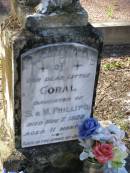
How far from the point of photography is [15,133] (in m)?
3.63

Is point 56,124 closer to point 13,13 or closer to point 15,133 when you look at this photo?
point 15,133

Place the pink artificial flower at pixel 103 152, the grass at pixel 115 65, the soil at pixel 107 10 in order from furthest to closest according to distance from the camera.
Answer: the soil at pixel 107 10, the grass at pixel 115 65, the pink artificial flower at pixel 103 152

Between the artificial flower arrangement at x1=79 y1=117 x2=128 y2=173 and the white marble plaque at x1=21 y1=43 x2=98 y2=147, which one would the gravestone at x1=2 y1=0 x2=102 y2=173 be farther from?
the artificial flower arrangement at x1=79 y1=117 x2=128 y2=173

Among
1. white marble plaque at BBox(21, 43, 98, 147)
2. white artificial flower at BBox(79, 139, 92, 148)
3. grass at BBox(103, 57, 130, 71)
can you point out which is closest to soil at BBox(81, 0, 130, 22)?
grass at BBox(103, 57, 130, 71)

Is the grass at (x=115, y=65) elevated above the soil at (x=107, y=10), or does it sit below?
below

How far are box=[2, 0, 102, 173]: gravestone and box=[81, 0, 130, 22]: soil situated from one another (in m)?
3.63

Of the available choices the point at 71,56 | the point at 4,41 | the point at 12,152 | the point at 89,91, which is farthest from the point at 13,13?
the point at 12,152

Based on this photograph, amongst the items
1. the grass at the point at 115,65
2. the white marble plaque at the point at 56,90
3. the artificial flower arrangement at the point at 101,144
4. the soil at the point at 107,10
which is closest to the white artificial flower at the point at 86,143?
the artificial flower arrangement at the point at 101,144

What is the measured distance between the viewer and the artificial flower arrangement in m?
3.58

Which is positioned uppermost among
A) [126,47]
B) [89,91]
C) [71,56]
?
[71,56]

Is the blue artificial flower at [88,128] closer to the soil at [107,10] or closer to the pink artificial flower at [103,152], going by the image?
the pink artificial flower at [103,152]

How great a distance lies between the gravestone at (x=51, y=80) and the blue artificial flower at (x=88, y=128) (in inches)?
5.4

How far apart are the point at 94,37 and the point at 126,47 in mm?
3150

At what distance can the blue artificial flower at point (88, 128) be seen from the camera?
3.60m
